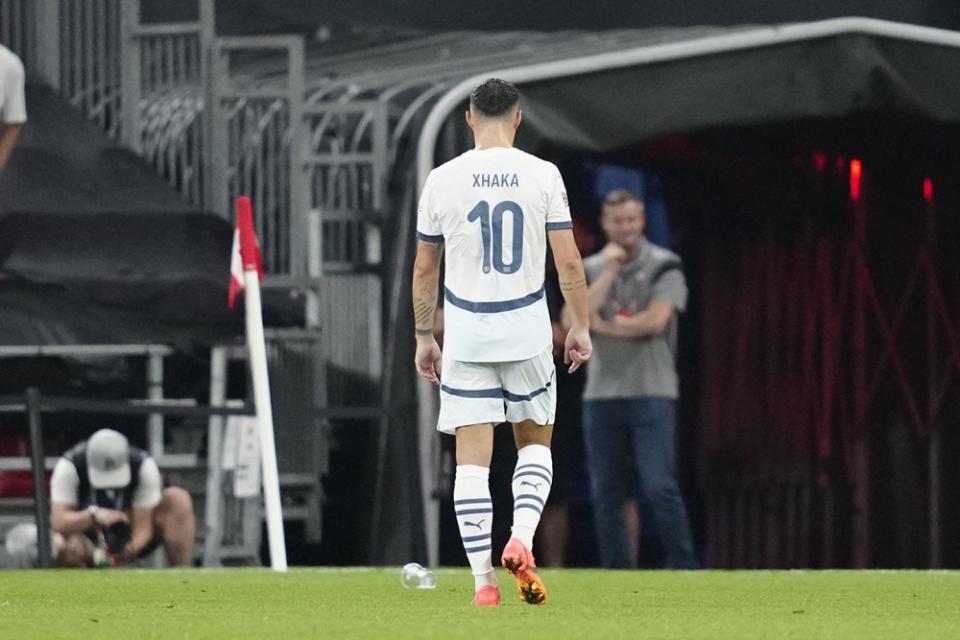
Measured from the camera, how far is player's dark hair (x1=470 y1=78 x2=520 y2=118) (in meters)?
8.40

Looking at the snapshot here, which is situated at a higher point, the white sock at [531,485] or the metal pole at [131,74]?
the metal pole at [131,74]

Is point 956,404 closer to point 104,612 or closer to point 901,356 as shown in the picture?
point 901,356

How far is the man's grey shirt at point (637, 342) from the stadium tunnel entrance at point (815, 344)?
924 mm

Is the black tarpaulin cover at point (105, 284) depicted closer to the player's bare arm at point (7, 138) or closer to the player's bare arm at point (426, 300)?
the player's bare arm at point (7, 138)

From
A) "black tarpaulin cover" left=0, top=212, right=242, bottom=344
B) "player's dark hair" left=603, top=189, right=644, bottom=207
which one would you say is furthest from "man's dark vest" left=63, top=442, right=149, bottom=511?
"player's dark hair" left=603, top=189, right=644, bottom=207

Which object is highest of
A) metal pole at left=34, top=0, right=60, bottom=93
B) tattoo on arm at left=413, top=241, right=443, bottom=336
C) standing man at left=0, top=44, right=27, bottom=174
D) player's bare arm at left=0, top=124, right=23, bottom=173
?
metal pole at left=34, top=0, right=60, bottom=93

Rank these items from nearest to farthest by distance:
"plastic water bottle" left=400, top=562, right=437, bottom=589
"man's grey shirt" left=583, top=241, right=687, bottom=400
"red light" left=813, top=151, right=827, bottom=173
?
"plastic water bottle" left=400, top=562, right=437, bottom=589
"man's grey shirt" left=583, top=241, right=687, bottom=400
"red light" left=813, top=151, right=827, bottom=173

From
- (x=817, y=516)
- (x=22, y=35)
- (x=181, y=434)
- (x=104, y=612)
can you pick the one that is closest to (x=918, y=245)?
(x=817, y=516)

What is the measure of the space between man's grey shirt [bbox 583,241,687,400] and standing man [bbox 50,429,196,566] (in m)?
2.27

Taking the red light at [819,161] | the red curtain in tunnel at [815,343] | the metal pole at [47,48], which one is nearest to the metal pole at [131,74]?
the metal pole at [47,48]

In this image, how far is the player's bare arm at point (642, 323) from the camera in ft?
41.3

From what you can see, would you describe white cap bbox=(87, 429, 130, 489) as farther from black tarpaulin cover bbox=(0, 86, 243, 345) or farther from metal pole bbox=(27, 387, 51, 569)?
metal pole bbox=(27, 387, 51, 569)

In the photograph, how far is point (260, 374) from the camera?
11719 mm

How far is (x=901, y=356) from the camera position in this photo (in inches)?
559
